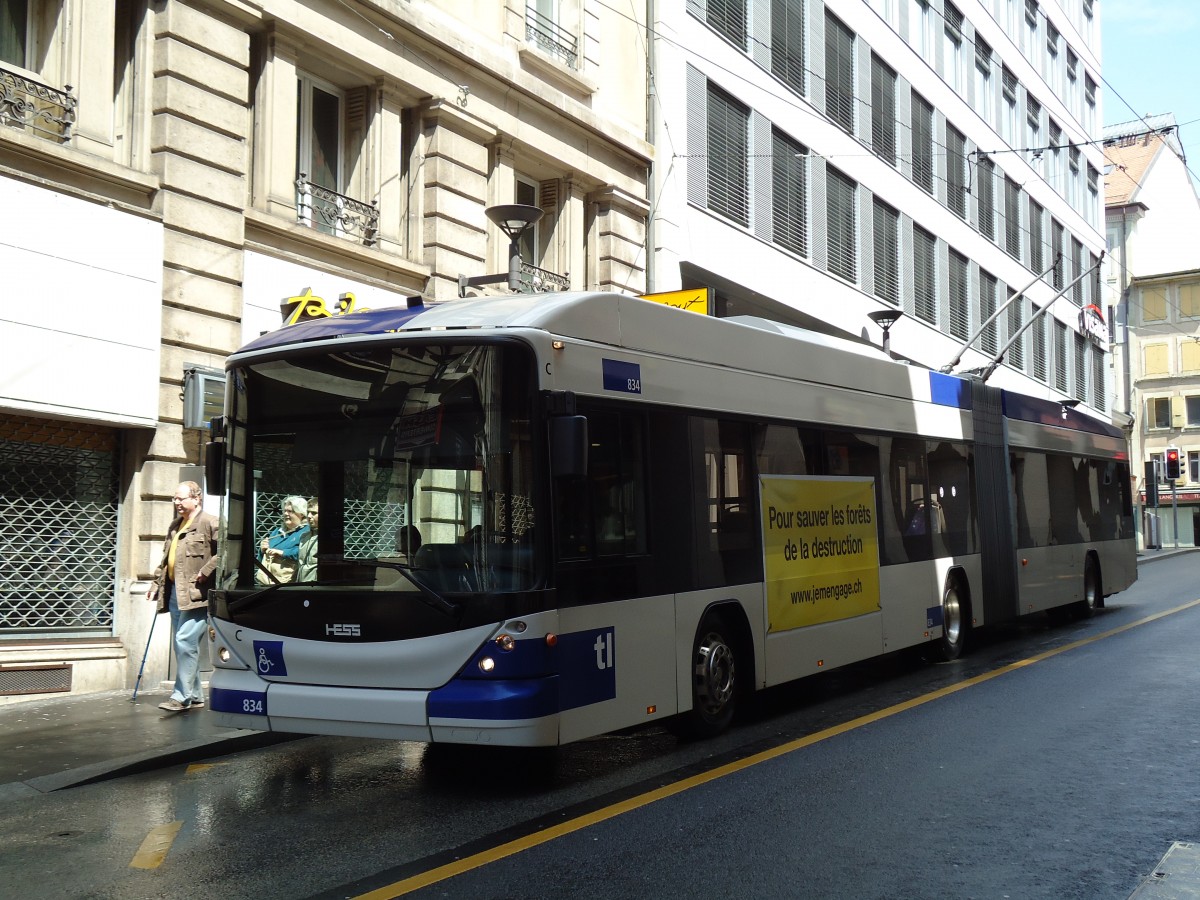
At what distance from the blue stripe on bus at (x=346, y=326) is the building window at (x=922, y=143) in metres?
24.9

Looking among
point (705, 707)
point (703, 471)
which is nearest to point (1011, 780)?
point (705, 707)

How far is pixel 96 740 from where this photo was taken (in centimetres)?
881

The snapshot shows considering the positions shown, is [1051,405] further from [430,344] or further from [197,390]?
[430,344]

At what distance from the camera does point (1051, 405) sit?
55.2 ft

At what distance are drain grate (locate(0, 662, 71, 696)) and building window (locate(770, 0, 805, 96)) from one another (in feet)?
56.4

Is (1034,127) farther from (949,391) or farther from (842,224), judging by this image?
(949,391)

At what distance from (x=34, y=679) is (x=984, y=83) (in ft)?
106

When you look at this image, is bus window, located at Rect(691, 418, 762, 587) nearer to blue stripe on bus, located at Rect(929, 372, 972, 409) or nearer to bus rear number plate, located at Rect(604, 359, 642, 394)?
bus rear number plate, located at Rect(604, 359, 642, 394)

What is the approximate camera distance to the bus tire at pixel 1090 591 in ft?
57.9

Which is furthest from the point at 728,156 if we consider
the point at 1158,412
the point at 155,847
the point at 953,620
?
the point at 1158,412

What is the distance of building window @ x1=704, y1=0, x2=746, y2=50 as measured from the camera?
21.4m

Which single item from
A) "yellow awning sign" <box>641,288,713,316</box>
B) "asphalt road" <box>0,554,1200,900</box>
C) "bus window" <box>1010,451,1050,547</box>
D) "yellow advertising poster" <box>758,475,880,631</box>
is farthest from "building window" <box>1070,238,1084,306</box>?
"asphalt road" <box>0,554,1200,900</box>

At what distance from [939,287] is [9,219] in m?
25.2

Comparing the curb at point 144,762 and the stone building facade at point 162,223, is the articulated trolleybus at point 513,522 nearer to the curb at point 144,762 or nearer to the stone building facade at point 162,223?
the curb at point 144,762
